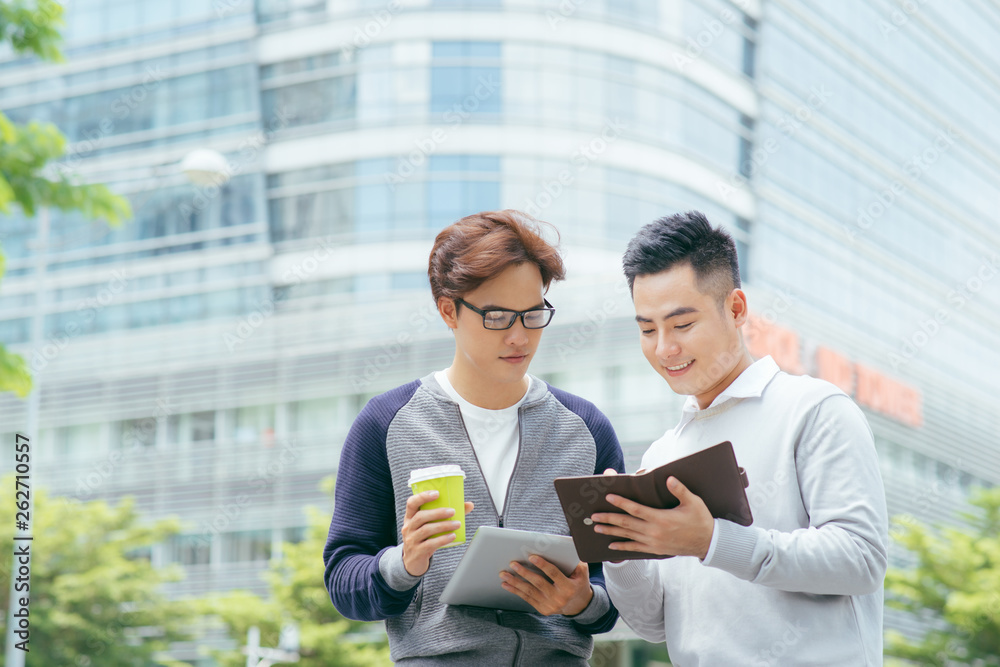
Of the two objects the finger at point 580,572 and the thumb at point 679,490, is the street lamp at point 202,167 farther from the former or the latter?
the thumb at point 679,490

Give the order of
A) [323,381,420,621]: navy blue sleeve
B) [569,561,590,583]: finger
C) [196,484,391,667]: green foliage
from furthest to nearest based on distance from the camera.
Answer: [196,484,391,667]: green foliage, [323,381,420,621]: navy blue sleeve, [569,561,590,583]: finger

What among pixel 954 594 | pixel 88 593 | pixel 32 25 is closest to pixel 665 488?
pixel 32 25

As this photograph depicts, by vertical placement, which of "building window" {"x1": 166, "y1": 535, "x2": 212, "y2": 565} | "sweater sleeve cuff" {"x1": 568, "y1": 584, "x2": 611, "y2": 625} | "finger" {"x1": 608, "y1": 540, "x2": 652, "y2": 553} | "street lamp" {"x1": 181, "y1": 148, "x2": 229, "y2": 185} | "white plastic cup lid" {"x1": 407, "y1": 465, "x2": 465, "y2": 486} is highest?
"street lamp" {"x1": 181, "y1": 148, "x2": 229, "y2": 185}

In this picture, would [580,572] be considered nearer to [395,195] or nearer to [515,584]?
[515,584]

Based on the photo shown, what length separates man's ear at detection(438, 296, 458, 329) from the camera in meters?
3.10

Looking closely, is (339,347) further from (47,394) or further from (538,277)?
(538,277)

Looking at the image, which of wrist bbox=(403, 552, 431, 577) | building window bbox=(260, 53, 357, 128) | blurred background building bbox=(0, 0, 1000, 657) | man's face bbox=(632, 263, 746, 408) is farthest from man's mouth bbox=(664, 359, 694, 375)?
building window bbox=(260, 53, 357, 128)

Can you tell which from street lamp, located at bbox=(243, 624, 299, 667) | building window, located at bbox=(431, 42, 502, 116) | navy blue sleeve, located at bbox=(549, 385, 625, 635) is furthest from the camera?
building window, located at bbox=(431, 42, 502, 116)

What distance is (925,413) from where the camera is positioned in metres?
30.1

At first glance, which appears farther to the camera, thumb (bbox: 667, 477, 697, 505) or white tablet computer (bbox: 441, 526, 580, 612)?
white tablet computer (bbox: 441, 526, 580, 612)

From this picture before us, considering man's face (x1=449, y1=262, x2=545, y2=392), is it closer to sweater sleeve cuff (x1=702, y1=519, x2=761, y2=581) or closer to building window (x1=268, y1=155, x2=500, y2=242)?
sweater sleeve cuff (x1=702, y1=519, x2=761, y2=581)

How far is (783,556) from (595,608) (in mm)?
736

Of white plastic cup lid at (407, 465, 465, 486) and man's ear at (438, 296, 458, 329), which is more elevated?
man's ear at (438, 296, 458, 329)

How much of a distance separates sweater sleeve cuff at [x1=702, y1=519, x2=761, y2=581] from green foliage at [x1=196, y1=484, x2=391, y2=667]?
1628 cm
